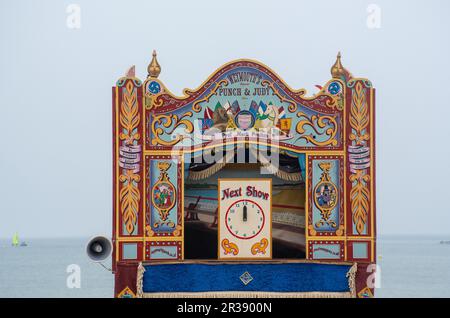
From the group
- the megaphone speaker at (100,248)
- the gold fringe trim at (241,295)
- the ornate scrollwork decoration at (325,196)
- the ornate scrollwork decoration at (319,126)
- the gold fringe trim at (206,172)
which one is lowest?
the gold fringe trim at (241,295)

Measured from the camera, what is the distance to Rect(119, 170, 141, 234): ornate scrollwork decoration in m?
22.7

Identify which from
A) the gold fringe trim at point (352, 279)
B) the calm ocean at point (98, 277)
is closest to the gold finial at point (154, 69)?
the gold fringe trim at point (352, 279)

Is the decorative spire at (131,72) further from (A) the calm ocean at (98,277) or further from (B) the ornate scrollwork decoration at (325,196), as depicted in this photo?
(A) the calm ocean at (98,277)

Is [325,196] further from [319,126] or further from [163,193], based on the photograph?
[163,193]

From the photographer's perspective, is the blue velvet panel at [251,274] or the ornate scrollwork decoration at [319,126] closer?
the blue velvet panel at [251,274]

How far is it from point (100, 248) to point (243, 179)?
9.30 ft

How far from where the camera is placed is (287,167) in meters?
23.2

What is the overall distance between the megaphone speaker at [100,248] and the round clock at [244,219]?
2188 millimetres

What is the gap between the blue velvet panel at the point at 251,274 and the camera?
22.8 m

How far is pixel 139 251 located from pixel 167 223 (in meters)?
0.69

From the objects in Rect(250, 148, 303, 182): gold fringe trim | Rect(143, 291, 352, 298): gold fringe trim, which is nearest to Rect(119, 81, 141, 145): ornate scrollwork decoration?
Rect(250, 148, 303, 182): gold fringe trim

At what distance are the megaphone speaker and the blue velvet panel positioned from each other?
2.77 feet

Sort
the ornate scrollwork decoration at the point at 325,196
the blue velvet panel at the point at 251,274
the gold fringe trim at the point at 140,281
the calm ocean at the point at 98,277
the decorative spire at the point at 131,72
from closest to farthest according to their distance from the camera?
the gold fringe trim at the point at 140,281
the blue velvet panel at the point at 251,274
the ornate scrollwork decoration at the point at 325,196
the decorative spire at the point at 131,72
the calm ocean at the point at 98,277
